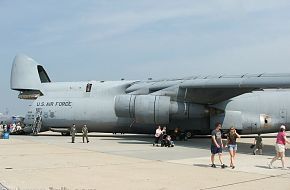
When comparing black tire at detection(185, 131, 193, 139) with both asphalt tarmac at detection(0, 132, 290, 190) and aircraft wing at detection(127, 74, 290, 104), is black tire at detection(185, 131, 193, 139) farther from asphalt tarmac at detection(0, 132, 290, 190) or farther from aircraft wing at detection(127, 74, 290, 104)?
asphalt tarmac at detection(0, 132, 290, 190)

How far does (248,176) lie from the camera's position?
977 cm

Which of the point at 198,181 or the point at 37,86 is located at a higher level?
the point at 37,86

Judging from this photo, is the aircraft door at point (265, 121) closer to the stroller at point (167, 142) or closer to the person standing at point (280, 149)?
the stroller at point (167, 142)

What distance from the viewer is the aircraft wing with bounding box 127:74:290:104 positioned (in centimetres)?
1628

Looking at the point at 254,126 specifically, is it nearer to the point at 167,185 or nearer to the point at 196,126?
the point at 196,126

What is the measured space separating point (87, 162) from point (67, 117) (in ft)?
50.5

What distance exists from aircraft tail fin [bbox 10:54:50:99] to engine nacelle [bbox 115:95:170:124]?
34.8 feet

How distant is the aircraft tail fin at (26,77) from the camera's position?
1203 inches

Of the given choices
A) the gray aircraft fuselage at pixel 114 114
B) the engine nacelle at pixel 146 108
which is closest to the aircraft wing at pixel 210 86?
the engine nacelle at pixel 146 108

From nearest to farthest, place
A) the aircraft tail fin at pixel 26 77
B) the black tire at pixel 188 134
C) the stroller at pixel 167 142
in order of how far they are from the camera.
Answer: the stroller at pixel 167 142 → the black tire at pixel 188 134 → the aircraft tail fin at pixel 26 77

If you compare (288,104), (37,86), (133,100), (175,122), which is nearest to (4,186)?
(133,100)

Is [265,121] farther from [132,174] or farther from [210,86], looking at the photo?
[132,174]

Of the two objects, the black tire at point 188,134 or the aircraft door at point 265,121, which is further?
the black tire at point 188,134

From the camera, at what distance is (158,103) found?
21344 millimetres
